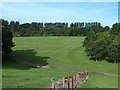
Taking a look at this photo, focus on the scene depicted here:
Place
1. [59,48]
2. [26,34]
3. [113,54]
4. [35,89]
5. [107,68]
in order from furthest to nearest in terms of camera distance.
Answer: [26,34] < [59,48] < [113,54] < [107,68] < [35,89]

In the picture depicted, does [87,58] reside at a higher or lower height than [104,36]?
lower

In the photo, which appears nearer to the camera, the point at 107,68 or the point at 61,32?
the point at 107,68

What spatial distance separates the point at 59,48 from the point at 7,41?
29.7 metres

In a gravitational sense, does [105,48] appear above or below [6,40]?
below

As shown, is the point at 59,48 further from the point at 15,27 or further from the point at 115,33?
the point at 15,27

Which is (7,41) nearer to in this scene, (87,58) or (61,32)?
(87,58)

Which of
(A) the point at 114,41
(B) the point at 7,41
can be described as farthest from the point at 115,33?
(B) the point at 7,41

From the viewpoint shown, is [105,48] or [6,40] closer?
[6,40]

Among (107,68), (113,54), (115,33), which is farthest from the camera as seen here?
(115,33)

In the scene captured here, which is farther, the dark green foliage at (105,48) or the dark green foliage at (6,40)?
the dark green foliage at (105,48)

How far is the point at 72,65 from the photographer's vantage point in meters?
67.9

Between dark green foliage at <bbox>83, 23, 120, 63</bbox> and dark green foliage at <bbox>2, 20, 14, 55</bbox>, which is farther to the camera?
dark green foliage at <bbox>83, 23, 120, 63</bbox>

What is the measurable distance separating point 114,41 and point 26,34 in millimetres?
96918

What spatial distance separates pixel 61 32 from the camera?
16825 cm
